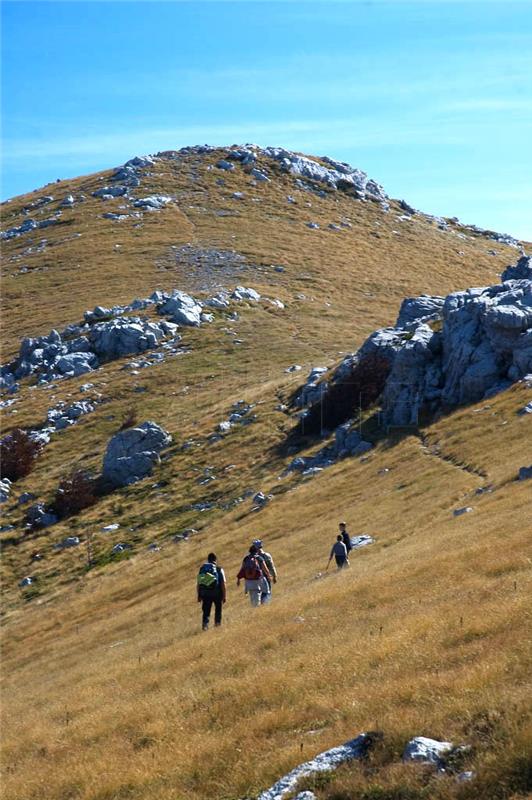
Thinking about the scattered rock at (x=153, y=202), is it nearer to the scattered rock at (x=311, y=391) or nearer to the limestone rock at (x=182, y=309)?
the limestone rock at (x=182, y=309)

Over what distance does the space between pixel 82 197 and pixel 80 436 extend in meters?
89.7

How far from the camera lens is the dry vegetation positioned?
41.8 feet

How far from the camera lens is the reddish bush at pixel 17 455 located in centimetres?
6359

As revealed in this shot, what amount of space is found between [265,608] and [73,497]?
111 feet

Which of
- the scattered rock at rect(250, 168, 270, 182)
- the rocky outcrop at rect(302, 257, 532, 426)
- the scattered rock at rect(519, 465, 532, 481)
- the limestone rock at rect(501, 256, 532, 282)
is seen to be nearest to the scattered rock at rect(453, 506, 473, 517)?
the scattered rock at rect(519, 465, 532, 481)

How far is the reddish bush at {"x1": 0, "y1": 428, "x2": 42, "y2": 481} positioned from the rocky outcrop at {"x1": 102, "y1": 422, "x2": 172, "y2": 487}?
298 inches

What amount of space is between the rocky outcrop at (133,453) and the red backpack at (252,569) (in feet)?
Result: 104

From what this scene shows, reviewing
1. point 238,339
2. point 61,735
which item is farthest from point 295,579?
point 238,339

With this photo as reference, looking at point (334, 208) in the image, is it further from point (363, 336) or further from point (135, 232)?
point (363, 336)

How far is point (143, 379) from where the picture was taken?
76938 millimetres

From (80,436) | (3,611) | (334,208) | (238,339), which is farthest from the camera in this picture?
(334,208)

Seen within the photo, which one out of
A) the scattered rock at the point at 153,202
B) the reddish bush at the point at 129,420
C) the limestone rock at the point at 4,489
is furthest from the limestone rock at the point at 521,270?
the scattered rock at the point at 153,202

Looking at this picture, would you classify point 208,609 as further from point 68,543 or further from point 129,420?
point 129,420

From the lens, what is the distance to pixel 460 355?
51375mm
